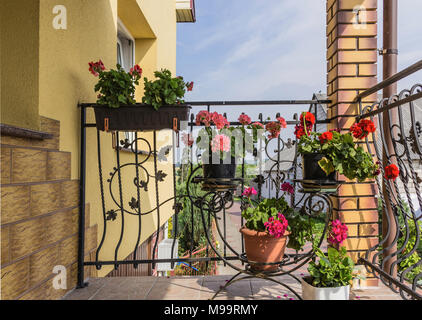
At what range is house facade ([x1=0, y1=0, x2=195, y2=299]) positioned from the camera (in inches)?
46.4

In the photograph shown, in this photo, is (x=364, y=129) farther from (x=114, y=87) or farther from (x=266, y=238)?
(x=114, y=87)

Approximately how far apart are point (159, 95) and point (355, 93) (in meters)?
1.41

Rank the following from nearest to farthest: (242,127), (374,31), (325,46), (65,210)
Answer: (65,210) → (242,127) → (374,31) → (325,46)

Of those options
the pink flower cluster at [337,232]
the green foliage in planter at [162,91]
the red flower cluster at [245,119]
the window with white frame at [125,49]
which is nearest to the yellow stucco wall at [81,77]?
the window with white frame at [125,49]

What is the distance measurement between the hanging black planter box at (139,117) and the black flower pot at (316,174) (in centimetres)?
78

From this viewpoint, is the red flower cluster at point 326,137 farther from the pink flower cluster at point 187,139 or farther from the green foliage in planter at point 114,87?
the green foliage in planter at point 114,87

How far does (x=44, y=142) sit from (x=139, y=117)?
52 centimetres

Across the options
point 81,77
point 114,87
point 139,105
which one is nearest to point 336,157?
point 139,105

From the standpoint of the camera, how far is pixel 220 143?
5.25 ft

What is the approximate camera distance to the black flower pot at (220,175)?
1.62 metres

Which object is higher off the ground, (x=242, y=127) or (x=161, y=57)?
(x=161, y=57)

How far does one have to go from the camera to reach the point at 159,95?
64.6 inches
